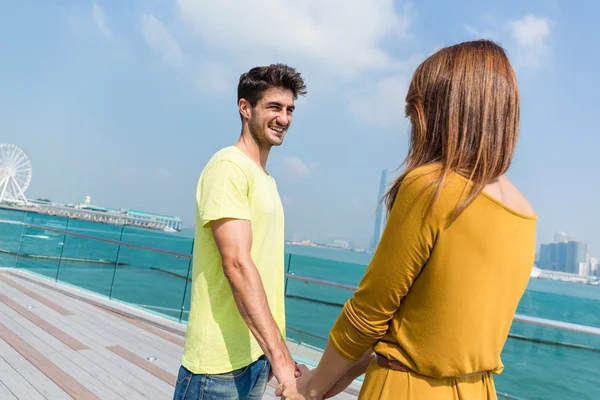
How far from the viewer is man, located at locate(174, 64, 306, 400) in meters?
0.94

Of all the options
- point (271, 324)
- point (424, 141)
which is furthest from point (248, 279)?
point (424, 141)

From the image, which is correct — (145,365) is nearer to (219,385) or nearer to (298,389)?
(219,385)

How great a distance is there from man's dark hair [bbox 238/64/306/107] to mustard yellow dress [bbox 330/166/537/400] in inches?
25.2

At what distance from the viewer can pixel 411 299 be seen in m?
0.67

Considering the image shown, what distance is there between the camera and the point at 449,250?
0.63 meters

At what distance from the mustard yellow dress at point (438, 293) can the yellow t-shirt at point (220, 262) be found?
383 millimetres

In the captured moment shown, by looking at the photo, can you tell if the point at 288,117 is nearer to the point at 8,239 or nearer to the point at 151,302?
the point at 151,302

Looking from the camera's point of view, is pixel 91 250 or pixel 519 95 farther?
pixel 91 250

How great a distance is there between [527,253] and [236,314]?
0.68 metres

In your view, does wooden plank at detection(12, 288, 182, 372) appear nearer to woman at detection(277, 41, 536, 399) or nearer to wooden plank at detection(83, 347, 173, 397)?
wooden plank at detection(83, 347, 173, 397)

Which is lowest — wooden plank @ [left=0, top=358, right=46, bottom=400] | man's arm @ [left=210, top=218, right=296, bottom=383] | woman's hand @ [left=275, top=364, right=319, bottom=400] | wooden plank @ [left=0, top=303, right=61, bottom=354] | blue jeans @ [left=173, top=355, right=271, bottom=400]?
wooden plank @ [left=0, top=303, right=61, bottom=354]

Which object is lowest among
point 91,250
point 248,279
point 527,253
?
point 91,250

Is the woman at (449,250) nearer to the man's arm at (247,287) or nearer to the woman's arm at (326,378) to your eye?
the woman's arm at (326,378)

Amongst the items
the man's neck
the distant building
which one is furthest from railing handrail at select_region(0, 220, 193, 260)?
the distant building
